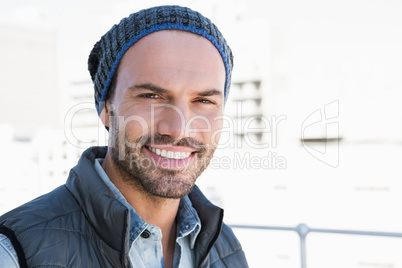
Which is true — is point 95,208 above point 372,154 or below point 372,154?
above

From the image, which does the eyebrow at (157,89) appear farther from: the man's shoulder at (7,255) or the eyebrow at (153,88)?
the man's shoulder at (7,255)

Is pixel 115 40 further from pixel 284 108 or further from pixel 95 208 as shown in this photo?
pixel 284 108

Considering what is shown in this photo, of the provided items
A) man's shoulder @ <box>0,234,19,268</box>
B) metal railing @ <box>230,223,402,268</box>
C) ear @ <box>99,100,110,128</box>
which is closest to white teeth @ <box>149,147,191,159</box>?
ear @ <box>99,100,110,128</box>

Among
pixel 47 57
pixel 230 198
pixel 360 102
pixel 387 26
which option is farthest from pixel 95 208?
pixel 47 57

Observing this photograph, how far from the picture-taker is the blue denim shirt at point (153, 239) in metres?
1.20

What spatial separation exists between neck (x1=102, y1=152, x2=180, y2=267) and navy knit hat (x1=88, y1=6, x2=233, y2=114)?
0.30m

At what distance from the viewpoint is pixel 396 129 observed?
183ft

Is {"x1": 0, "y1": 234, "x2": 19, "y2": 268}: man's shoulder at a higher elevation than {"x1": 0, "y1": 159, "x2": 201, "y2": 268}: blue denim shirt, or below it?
higher

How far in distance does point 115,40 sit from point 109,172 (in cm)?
45

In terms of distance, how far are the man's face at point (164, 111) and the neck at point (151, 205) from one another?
0.03 metres

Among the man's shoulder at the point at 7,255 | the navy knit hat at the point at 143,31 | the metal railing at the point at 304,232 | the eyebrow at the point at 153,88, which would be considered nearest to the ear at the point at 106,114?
the navy knit hat at the point at 143,31

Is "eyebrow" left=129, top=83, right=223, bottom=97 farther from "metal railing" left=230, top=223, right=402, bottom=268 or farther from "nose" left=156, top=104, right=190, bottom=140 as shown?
"metal railing" left=230, top=223, right=402, bottom=268

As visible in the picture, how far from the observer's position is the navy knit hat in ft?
4.25

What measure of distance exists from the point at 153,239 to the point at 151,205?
0.11 metres
